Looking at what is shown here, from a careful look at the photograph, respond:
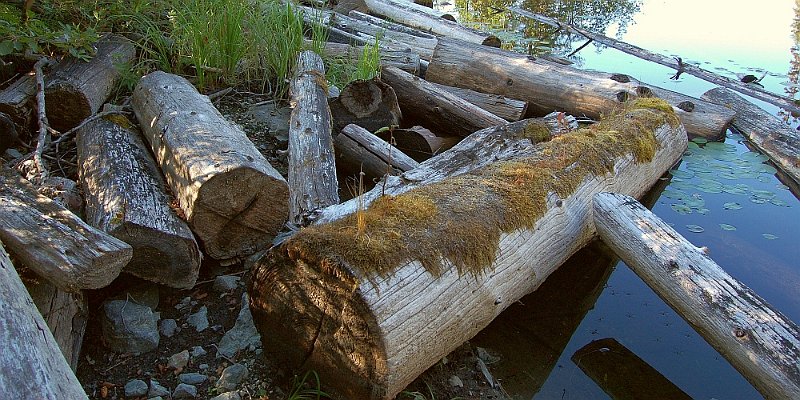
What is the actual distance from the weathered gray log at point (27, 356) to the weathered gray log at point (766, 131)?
5822 mm

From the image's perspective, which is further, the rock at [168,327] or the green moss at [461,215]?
the rock at [168,327]

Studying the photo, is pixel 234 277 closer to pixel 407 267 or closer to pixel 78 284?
pixel 78 284

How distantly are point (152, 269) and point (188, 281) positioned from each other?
182 millimetres

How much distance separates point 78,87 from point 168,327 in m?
2.15

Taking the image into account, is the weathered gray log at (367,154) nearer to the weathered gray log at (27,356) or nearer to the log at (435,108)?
the log at (435,108)

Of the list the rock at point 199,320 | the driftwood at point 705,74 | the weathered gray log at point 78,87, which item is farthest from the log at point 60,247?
the driftwood at point 705,74

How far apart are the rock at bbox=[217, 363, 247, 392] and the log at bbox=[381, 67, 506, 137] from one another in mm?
3219

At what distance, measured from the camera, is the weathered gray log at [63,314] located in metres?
2.69

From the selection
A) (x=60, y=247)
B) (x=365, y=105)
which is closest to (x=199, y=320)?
(x=60, y=247)

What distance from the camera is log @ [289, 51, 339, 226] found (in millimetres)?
3910

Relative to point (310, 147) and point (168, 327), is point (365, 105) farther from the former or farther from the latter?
point (168, 327)

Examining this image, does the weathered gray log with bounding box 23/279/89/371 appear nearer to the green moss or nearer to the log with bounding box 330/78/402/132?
the green moss

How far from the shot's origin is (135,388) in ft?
9.34

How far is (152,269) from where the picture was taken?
3203 mm
